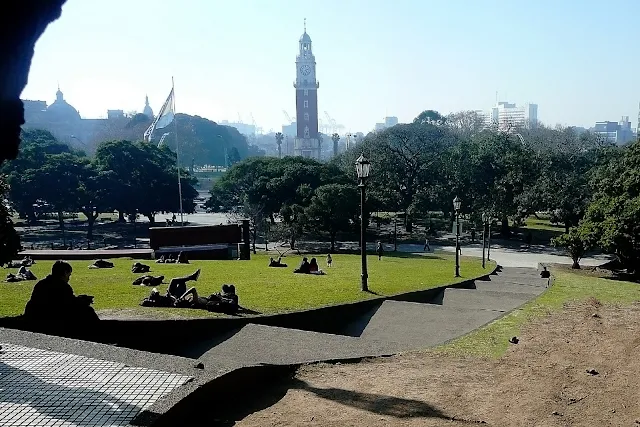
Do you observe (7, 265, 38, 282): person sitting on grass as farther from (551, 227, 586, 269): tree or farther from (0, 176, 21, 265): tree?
(551, 227, 586, 269): tree

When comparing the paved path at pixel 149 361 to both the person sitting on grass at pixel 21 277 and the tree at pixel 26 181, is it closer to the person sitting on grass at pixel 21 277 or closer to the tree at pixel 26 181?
the person sitting on grass at pixel 21 277

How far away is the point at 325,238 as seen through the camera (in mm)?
42906

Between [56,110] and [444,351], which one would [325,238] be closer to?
[444,351]

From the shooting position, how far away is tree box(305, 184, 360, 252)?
3553 cm

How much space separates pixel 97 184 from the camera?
5050cm

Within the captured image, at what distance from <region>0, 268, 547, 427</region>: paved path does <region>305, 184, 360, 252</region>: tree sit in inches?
879

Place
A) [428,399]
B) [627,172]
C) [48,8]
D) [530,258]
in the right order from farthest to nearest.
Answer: [530,258] < [627,172] < [428,399] < [48,8]

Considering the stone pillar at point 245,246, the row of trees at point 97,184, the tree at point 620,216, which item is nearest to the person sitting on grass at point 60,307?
the stone pillar at point 245,246

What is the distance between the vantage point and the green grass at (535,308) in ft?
30.8

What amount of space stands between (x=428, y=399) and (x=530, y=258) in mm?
30039

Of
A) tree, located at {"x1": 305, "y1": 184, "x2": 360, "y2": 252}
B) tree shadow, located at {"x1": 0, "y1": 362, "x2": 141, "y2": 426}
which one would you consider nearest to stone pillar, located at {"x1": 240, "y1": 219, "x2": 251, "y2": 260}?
tree, located at {"x1": 305, "y1": 184, "x2": 360, "y2": 252}

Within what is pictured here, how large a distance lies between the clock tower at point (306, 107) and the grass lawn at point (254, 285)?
322ft

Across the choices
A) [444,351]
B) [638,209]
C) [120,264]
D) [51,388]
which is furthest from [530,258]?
[51,388]

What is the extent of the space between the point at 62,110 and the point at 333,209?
161 m
